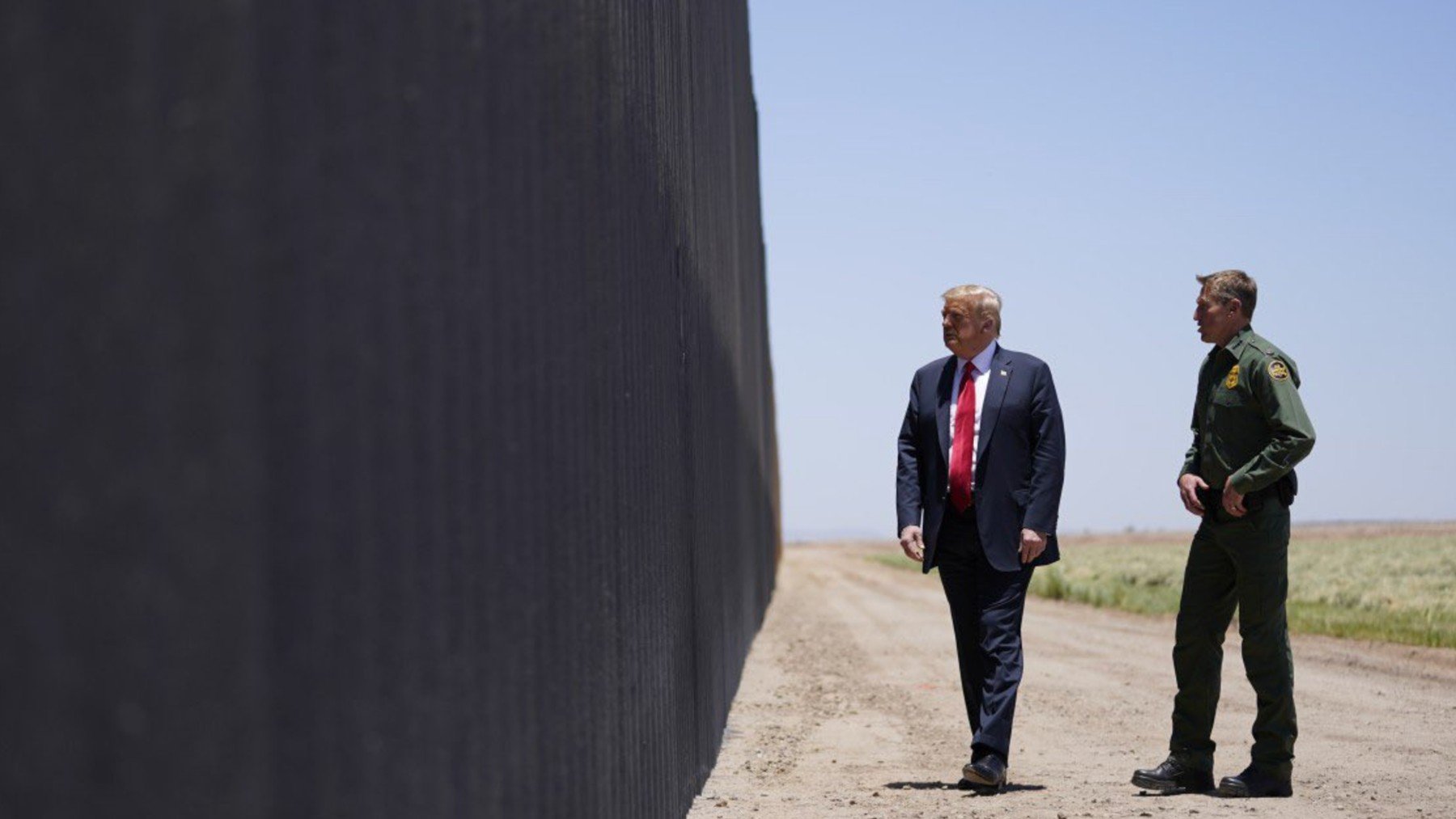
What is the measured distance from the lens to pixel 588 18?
3.80 m

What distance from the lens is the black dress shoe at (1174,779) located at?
22.1 feet

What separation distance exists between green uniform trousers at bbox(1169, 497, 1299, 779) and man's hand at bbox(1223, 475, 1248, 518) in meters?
0.07

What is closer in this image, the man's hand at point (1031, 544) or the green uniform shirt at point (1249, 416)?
the green uniform shirt at point (1249, 416)

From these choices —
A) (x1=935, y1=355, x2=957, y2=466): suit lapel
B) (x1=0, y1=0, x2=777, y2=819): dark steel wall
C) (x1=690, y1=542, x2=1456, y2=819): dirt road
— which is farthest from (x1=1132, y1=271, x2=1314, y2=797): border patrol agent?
(x1=0, y1=0, x2=777, y2=819): dark steel wall

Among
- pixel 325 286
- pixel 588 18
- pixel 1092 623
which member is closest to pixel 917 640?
pixel 1092 623

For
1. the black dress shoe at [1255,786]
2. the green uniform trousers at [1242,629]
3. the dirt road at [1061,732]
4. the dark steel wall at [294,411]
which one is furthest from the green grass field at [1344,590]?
the dark steel wall at [294,411]

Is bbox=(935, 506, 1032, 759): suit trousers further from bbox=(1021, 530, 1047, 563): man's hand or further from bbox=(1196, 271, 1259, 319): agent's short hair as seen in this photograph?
bbox=(1196, 271, 1259, 319): agent's short hair

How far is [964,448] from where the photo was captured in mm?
7059

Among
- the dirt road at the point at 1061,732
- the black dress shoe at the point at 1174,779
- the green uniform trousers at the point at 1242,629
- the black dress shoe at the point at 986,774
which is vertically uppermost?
the green uniform trousers at the point at 1242,629

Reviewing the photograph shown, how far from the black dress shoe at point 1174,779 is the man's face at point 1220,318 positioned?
175cm

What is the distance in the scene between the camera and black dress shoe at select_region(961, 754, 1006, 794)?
6566 millimetres

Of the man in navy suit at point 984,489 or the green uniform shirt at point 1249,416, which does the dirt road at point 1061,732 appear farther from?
the green uniform shirt at point 1249,416

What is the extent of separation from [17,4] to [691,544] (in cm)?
547

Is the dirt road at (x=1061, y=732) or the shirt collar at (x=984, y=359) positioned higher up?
the shirt collar at (x=984, y=359)
